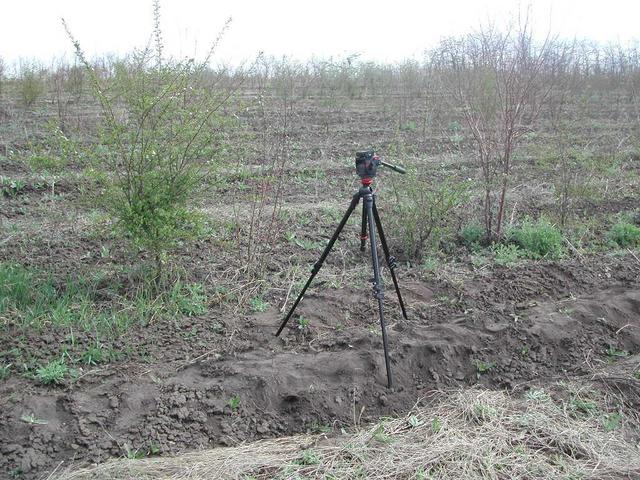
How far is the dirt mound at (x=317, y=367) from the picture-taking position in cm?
368

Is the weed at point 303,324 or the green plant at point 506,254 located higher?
the green plant at point 506,254

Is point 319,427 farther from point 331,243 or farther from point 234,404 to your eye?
point 331,243

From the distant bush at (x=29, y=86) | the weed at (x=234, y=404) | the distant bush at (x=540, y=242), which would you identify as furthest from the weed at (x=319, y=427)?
the distant bush at (x=29, y=86)

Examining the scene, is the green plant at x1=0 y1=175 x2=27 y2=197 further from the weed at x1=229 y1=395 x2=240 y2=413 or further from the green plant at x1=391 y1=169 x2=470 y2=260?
the weed at x1=229 y1=395 x2=240 y2=413

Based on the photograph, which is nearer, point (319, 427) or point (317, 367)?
point (319, 427)

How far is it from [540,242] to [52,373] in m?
4.75

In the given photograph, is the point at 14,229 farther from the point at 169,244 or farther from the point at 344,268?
the point at 344,268

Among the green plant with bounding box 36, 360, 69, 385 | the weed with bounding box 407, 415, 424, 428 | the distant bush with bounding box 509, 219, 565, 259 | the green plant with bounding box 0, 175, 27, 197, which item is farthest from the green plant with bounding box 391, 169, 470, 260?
the green plant with bounding box 0, 175, 27, 197

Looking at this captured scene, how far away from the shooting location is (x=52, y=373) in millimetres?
3963

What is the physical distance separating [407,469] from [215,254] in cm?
303

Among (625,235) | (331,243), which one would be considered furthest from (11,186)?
(625,235)

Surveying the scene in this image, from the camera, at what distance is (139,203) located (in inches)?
191

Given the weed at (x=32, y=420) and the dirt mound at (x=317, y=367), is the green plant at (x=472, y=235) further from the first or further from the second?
the weed at (x=32, y=420)

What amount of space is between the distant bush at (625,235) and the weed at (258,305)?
4041 millimetres
